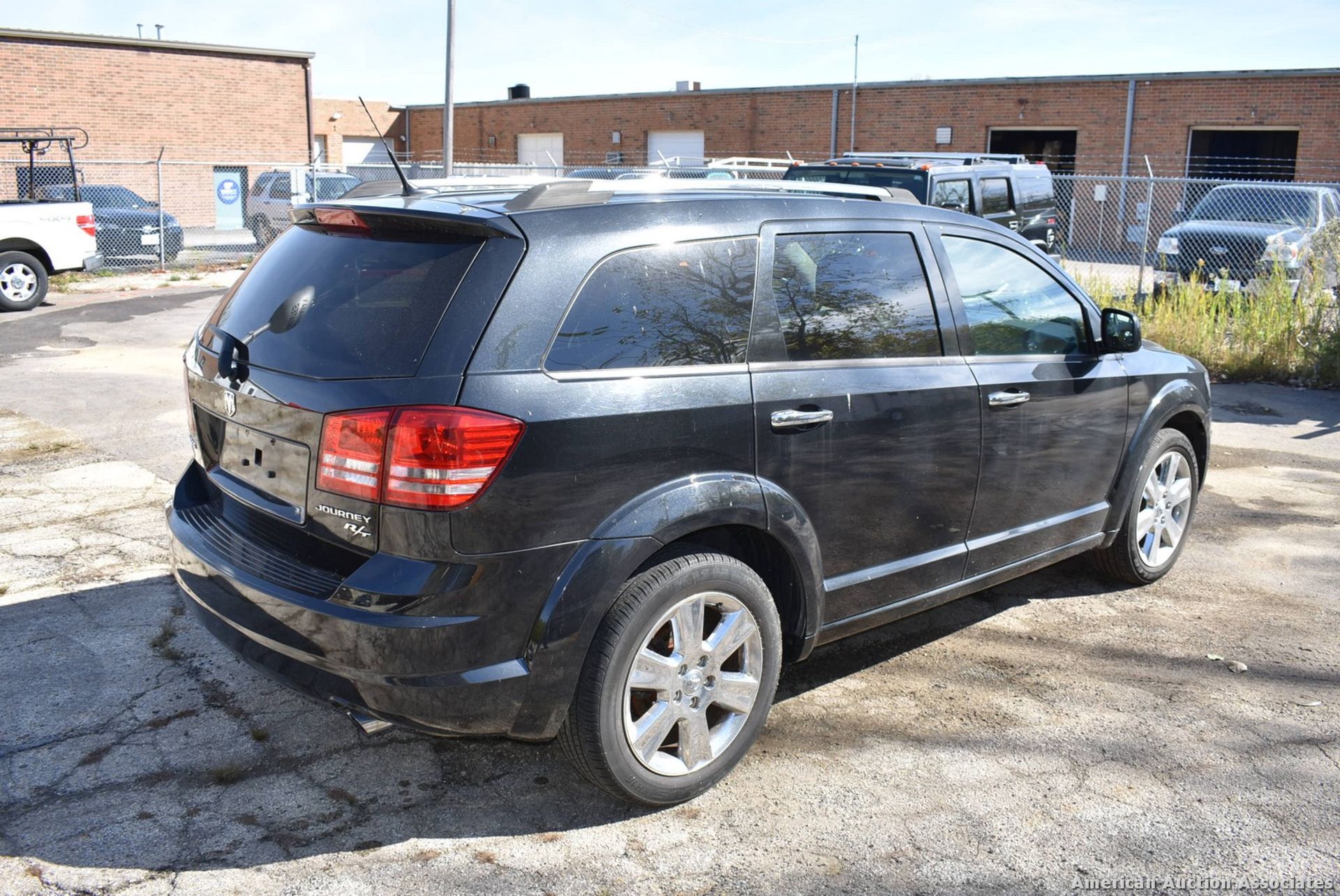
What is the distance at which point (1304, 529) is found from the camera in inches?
262

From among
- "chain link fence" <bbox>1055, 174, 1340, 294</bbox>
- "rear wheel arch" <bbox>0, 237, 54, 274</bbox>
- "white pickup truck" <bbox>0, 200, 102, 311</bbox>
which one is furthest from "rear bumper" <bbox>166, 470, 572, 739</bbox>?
"rear wheel arch" <bbox>0, 237, 54, 274</bbox>

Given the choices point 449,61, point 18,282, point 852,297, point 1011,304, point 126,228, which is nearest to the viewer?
point 852,297

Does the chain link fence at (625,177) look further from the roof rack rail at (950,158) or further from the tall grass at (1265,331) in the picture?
the roof rack rail at (950,158)

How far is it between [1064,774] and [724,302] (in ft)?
6.39

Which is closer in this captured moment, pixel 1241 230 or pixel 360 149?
pixel 1241 230

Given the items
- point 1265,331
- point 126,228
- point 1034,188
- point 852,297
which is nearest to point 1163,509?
point 852,297

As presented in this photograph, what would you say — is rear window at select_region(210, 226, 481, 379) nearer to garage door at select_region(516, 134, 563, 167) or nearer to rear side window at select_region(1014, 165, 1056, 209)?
rear side window at select_region(1014, 165, 1056, 209)

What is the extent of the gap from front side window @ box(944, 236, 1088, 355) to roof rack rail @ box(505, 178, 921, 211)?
0.34 meters

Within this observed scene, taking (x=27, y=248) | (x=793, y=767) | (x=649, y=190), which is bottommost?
(x=793, y=767)

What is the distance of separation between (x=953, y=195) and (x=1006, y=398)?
33.0 feet

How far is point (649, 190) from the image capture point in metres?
3.73

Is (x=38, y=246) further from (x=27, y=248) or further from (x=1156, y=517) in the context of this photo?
(x=1156, y=517)

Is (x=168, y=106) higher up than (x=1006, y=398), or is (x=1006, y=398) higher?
(x=168, y=106)

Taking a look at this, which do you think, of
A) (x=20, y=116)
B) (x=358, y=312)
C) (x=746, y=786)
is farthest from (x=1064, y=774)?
(x=20, y=116)
